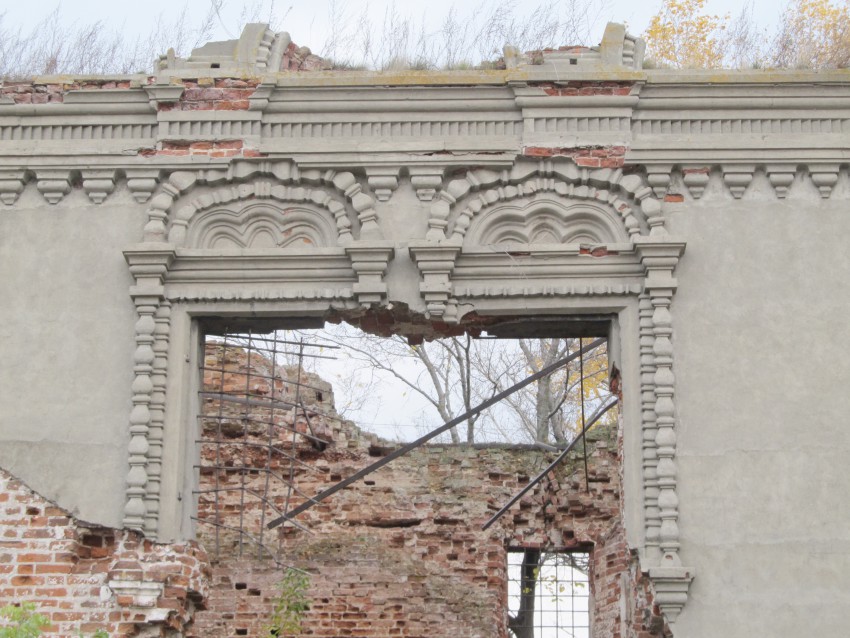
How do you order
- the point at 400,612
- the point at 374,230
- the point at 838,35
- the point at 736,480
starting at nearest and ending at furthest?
the point at 736,480 < the point at 374,230 < the point at 838,35 < the point at 400,612

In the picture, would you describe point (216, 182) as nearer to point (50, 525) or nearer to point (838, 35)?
point (50, 525)

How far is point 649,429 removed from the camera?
7602 mm

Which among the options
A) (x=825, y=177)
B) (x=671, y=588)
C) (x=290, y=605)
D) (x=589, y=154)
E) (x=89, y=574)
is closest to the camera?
(x=671, y=588)

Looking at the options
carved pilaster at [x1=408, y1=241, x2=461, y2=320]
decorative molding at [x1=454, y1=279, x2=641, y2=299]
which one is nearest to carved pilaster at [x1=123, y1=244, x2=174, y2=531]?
carved pilaster at [x1=408, y1=241, x2=461, y2=320]

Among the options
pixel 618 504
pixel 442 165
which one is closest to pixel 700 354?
pixel 442 165

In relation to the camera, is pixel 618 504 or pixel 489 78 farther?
pixel 618 504

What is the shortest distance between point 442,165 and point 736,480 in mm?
2446

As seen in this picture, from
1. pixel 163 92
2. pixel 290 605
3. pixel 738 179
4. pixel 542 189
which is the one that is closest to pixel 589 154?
pixel 542 189

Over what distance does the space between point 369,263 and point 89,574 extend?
2279mm

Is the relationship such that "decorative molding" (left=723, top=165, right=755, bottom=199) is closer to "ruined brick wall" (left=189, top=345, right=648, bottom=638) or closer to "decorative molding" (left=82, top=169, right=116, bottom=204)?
"decorative molding" (left=82, top=169, right=116, bottom=204)

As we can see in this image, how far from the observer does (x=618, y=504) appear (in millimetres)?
12203

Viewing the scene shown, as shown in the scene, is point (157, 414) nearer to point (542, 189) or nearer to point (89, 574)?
point (89, 574)

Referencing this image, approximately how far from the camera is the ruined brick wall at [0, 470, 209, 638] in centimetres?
744

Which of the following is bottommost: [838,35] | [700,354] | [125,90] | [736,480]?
[736,480]
